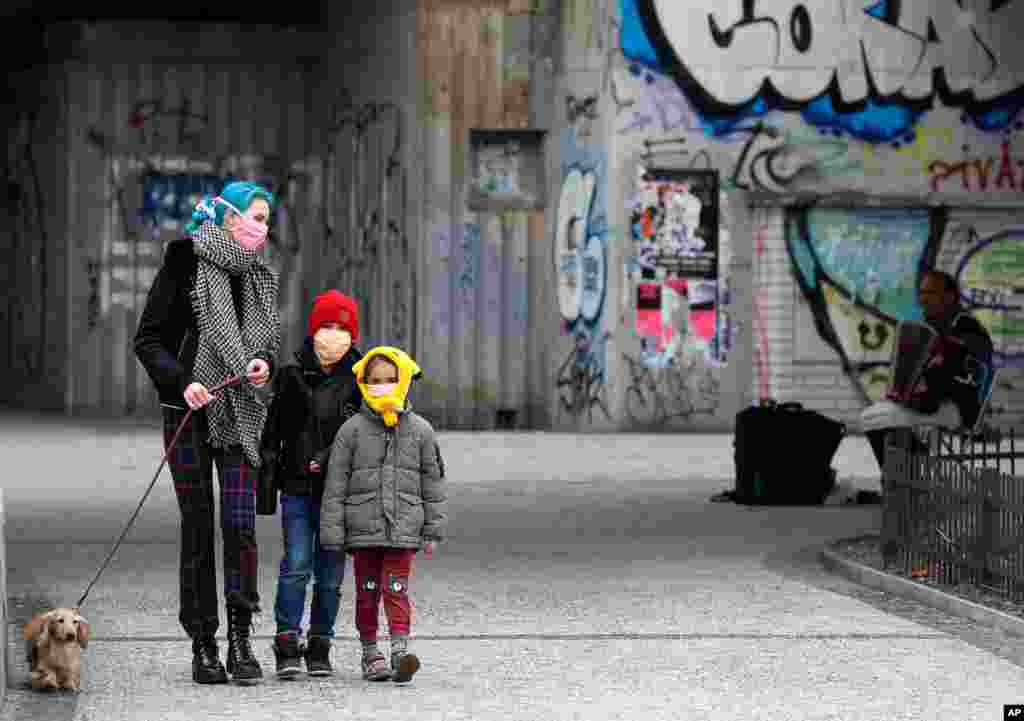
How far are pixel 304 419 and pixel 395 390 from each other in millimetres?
413

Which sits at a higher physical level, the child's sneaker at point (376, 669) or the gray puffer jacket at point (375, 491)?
the gray puffer jacket at point (375, 491)

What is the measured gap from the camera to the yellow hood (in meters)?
9.18

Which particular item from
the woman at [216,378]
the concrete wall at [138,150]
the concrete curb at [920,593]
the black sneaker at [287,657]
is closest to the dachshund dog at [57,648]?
the woman at [216,378]

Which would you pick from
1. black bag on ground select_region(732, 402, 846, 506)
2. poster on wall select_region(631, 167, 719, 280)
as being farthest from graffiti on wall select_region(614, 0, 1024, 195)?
black bag on ground select_region(732, 402, 846, 506)

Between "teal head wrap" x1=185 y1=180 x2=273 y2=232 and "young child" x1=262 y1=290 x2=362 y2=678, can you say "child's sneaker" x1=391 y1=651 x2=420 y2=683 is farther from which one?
"teal head wrap" x1=185 y1=180 x2=273 y2=232

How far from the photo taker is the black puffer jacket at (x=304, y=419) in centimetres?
933

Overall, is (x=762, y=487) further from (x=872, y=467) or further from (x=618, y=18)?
(x=618, y=18)

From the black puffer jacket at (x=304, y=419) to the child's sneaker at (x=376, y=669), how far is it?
65 centimetres

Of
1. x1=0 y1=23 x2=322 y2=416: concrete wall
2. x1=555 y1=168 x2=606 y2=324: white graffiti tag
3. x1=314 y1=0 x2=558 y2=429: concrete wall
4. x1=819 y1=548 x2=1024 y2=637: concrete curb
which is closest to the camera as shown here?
x1=819 y1=548 x2=1024 y2=637: concrete curb

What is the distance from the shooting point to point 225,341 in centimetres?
909

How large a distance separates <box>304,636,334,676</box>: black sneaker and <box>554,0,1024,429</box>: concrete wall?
1729cm

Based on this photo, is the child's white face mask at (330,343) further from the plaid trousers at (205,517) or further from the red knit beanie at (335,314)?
the plaid trousers at (205,517)

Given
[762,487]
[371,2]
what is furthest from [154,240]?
[762,487]

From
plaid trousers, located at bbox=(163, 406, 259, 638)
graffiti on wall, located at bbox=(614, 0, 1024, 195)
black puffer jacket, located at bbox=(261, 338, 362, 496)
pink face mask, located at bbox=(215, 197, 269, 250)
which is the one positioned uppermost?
graffiti on wall, located at bbox=(614, 0, 1024, 195)
